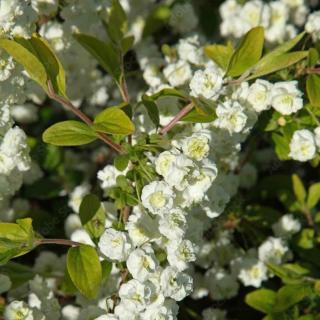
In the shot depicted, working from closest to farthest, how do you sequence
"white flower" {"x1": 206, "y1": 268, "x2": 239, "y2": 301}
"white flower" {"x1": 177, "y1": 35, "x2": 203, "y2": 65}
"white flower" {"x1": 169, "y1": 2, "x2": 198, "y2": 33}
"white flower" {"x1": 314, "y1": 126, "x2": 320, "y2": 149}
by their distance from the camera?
"white flower" {"x1": 314, "y1": 126, "x2": 320, "y2": 149}, "white flower" {"x1": 177, "y1": 35, "x2": 203, "y2": 65}, "white flower" {"x1": 206, "y1": 268, "x2": 239, "y2": 301}, "white flower" {"x1": 169, "y1": 2, "x2": 198, "y2": 33}

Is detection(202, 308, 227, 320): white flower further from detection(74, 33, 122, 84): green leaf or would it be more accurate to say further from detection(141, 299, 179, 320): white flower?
detection(74, 33, 122, 84): green leaf

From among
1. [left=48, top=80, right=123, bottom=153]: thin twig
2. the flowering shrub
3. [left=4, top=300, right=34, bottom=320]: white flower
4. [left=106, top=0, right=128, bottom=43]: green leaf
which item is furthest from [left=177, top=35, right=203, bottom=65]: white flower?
[left=4, top=300, right=34, bottom=320]: white flower

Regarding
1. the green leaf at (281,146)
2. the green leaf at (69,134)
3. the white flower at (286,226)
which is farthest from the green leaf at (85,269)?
the white flower at (286,226)

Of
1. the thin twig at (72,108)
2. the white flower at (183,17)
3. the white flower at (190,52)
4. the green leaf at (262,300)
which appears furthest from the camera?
the white flower at (183,17)

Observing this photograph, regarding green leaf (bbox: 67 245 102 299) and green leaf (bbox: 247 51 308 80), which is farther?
green leaf (bbox: 247 51 308 80)

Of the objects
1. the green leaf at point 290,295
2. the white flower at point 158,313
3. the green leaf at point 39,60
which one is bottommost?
the green leaf at point 290,295

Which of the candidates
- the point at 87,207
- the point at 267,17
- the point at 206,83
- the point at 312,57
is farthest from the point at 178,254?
the point at 267,17

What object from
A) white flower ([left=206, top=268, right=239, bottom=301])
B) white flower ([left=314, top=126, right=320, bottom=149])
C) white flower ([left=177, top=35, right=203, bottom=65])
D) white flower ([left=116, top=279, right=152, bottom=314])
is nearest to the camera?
white flower ([left=116, top=279, right=152, bottom=314])

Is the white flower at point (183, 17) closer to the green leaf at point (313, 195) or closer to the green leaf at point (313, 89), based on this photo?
the green leaf at point (313, 195)
